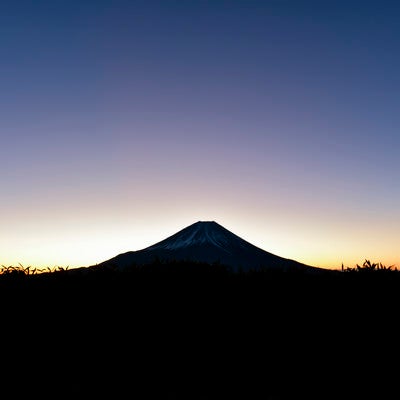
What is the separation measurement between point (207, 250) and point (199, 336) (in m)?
63.7

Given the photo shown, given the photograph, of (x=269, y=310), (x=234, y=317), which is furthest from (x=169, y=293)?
(x=269, y=310)

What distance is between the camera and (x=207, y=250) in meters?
71.2

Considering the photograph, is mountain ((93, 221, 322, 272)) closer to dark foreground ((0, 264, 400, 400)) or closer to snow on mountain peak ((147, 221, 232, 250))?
snow on mountain peak ((147, 221, 232, 250))

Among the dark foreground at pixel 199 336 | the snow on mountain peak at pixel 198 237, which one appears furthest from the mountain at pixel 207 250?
the dark foreground at pixel 199 336

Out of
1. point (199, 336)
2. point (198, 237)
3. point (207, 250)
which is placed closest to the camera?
point (199, 336)

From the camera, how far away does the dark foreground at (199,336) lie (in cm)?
721

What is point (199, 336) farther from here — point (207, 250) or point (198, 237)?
point (198, 237)

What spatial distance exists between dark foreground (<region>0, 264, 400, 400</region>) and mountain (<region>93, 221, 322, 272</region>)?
54.6 m

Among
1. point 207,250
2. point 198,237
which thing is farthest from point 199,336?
point 198,237

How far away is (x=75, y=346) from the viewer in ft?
25.1

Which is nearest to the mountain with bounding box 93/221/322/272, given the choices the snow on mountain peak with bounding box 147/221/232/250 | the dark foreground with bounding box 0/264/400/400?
the snow on mountain peak with bounding box 147/221/232/250

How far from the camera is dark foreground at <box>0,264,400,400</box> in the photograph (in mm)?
7215

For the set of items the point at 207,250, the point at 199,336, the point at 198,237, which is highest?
the point at 198,237

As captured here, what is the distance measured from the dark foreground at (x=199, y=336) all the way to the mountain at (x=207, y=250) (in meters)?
54.6
